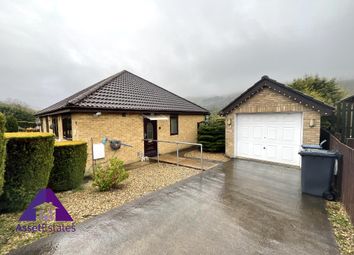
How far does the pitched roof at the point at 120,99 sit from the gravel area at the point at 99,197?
326 centimetres

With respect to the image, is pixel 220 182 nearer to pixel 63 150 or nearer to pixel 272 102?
pixel 272 102

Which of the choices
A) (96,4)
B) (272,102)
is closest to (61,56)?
(96,4)

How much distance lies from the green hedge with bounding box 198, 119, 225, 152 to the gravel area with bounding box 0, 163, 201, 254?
409 cm

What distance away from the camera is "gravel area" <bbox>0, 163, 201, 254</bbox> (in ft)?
10.6

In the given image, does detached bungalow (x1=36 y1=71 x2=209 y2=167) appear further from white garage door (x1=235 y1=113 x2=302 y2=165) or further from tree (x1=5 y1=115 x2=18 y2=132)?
tree (x1=5 y1=115 x2=18 y2=132)

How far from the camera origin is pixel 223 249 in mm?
2848

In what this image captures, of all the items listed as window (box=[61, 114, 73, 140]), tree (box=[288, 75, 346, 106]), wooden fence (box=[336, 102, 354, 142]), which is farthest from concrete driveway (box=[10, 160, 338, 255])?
tree (box=[288, 75, 346, 106])

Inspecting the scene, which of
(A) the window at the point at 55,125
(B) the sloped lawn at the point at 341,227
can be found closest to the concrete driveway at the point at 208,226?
(B) the sloped lawn at the point at 341,227

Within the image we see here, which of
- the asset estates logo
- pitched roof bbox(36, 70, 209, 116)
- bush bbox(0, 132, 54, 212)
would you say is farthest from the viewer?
pitched roof bbox(36, 70, 209, 116)

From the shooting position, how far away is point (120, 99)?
9.73m

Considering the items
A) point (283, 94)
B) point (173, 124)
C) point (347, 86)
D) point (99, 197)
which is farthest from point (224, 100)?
point (99, 197)

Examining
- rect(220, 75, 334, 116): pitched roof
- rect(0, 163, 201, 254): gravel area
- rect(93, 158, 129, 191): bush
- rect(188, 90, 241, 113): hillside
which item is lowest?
rect(0, 163, 201, 254): gravel area

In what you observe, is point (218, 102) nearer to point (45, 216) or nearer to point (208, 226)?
point (208, 226)

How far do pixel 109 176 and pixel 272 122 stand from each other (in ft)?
25.7
